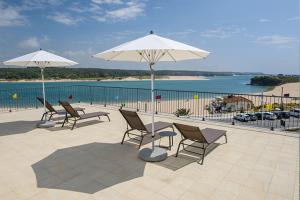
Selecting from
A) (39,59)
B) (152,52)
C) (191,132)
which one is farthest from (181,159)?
(39,59)

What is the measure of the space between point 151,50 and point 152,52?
0.16 ft

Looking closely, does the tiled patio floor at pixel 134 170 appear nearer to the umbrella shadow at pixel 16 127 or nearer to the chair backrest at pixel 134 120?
the umbrella shadow at pixel 16 127

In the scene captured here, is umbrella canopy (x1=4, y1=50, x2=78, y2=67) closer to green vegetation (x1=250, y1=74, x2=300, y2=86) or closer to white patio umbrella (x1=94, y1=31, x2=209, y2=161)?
white patio umbrella (x1=94, y1=31, x2=209, y2=161)

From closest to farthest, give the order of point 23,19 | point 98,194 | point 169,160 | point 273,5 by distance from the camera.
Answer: point 98,194
point 169,160
point 273,5
point 23,19

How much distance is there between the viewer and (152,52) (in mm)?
3838

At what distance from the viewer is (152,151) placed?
13.1ft

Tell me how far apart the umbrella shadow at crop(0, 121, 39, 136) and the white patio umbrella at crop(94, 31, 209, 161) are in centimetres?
357

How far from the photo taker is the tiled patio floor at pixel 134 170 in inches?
110

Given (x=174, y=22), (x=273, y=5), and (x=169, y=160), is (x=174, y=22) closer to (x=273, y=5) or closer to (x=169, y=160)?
(x=273, y=5)

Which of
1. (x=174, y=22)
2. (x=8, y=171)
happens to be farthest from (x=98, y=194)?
(x=174, y=22)

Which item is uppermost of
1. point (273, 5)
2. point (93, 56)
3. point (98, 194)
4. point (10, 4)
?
point (10, 4)

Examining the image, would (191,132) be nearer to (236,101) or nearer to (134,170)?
(134,170)

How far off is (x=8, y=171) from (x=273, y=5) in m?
7.94

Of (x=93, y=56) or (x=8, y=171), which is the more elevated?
(x=93, y=56)
